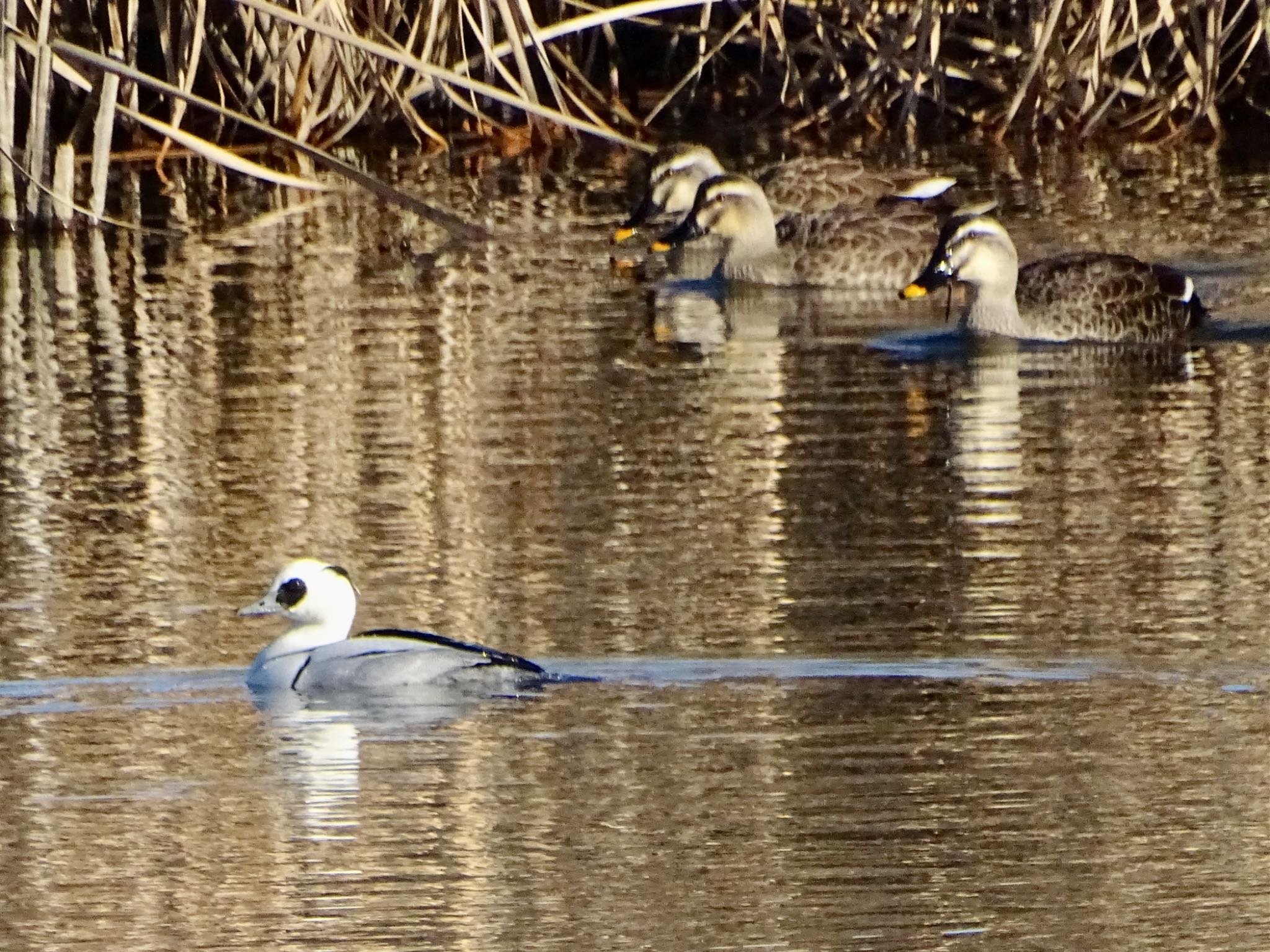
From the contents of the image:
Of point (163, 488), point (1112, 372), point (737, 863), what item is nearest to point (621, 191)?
point (1112, 372)

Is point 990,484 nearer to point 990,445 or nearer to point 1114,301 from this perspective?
point 990,445

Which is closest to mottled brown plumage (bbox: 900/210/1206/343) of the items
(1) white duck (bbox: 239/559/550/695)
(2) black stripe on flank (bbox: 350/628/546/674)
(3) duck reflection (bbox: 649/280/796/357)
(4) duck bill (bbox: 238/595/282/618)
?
(3) duck reflection (bbox: 649/280/796/357)

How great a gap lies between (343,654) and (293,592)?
343 millimetres

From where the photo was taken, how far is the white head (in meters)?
8.28

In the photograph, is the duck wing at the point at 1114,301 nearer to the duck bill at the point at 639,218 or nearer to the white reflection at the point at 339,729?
the duck bill at the point at 639,218

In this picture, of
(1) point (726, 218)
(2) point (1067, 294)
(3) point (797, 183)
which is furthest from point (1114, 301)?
(3) point (797, 183)

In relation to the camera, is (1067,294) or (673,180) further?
(673,180)

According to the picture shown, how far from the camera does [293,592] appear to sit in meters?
8.33

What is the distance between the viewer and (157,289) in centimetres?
1477

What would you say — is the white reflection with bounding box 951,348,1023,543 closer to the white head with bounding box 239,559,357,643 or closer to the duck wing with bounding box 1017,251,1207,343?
the duck wing with bounding box 1017,251,1207,343

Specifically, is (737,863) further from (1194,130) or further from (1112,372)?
(1194,130)

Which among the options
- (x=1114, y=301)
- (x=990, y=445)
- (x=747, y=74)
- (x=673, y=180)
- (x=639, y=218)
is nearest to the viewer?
(x=990, y=445)

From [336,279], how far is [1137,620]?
7.30 meters

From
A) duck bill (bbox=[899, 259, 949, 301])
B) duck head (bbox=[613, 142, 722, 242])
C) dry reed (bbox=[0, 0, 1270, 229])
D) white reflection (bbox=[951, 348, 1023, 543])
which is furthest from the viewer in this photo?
dry reed (bbox=[0, 0, 1270, 229])
